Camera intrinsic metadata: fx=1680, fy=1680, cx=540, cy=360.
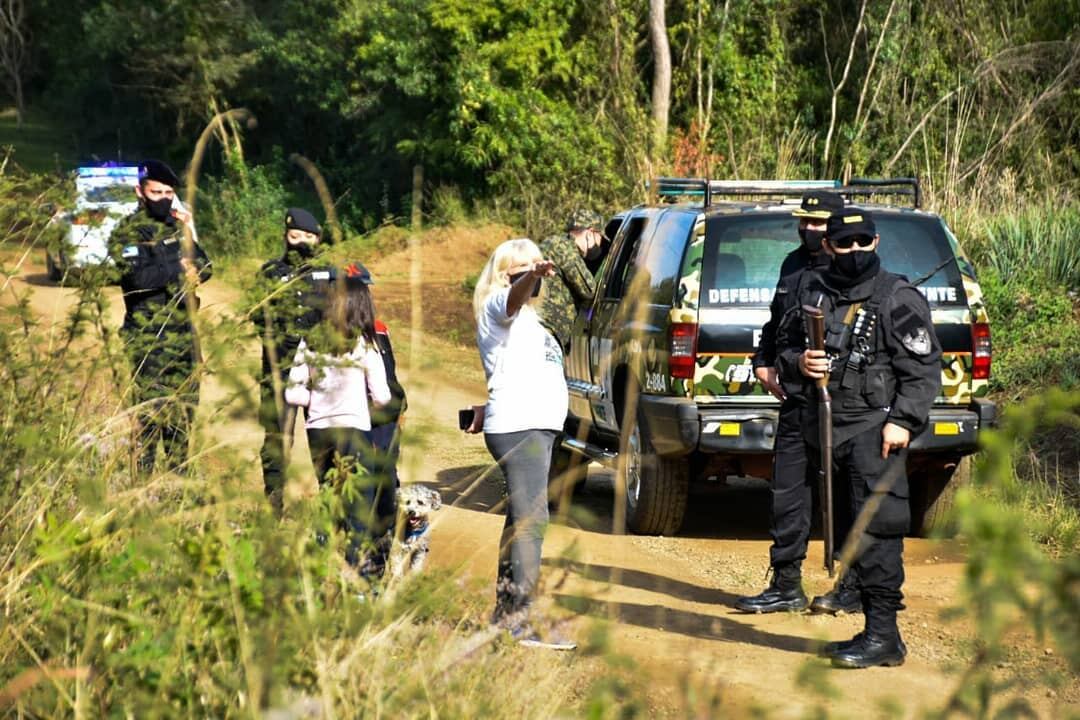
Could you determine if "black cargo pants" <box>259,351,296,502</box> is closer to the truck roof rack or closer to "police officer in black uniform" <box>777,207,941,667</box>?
"police officer in black uniform" <box>777,207,941,667</box>

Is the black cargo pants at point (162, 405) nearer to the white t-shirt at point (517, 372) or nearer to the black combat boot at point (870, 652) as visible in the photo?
the white t-shirt at point (517, 372)

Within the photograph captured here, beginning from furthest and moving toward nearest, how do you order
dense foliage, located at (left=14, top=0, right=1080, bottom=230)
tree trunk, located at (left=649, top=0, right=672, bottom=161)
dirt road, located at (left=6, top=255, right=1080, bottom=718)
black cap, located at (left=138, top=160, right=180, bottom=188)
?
1. tree trunk, located at (left=649, top=0, right=672, bottom=161)
2. dense foliage, located at (left=14, top=0, right=1080, bottom=230)
3. black cap, located at (left=138, top=160, right=180, bottom=188)
4. dirt road, located at (left=6, top=255, right=1080, bottom=718)

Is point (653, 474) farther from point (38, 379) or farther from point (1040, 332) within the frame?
point (1040, 332)

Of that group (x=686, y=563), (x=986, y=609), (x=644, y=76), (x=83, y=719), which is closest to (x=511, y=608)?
(x=83, y=719)

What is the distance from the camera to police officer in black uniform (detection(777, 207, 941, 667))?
6941 mm

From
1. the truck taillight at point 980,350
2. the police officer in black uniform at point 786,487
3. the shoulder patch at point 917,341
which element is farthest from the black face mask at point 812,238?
the truck taillight at point 980,350

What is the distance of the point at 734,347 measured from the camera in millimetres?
9094

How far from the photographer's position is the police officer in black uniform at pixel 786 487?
7.64 meters

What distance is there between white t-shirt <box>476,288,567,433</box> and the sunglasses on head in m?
1.32

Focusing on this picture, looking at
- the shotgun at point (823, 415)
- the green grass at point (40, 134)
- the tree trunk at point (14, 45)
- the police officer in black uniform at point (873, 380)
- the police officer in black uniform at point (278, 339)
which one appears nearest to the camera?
the police officer in black uniform at point (278, 339)

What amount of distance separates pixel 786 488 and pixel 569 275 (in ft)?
12.9

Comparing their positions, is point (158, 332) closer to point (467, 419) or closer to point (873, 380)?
point (467, 419)

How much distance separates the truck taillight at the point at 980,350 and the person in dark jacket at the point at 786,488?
1720 millimetres

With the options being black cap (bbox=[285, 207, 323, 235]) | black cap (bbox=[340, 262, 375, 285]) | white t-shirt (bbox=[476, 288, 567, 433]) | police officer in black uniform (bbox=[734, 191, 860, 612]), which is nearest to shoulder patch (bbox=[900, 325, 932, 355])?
police officer in black uniform (bbox=[734, 191, 860, 612])
